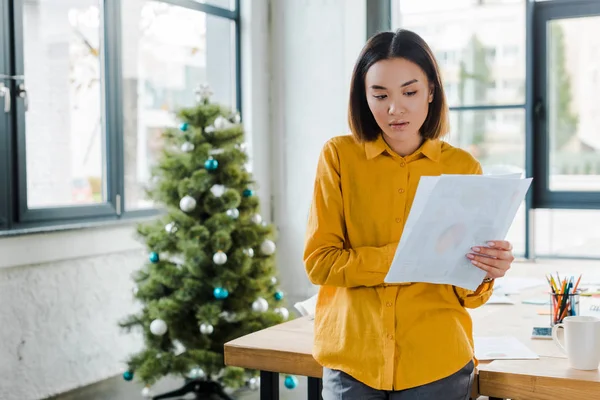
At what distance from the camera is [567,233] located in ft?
14.4

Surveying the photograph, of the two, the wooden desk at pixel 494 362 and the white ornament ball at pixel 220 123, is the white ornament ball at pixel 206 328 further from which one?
the wooden desk at pixel 494 362

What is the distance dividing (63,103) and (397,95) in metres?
2.57

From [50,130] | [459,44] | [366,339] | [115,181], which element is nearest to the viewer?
→ [366,339]

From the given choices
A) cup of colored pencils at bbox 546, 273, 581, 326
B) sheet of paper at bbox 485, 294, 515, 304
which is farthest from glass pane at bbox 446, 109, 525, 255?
cup of colored pencils at bbox 546, 273, 581, 326

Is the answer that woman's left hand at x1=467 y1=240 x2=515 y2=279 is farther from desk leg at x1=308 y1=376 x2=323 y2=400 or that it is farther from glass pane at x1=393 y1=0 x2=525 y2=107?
glass pane at x1=393 y1=0 x2=525 y2=107

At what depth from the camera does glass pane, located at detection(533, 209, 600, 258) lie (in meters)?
4.33

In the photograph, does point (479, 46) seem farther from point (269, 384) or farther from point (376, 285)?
point (376, 285)

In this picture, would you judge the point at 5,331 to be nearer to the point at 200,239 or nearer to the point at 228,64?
the point at 200,239

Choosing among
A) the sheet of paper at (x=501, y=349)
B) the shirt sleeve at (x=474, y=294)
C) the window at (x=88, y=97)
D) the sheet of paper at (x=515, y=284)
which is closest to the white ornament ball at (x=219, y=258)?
the window at (x=88, y=97)

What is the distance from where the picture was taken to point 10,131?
3.22 metres

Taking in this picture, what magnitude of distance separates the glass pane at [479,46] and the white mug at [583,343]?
10.5 feet

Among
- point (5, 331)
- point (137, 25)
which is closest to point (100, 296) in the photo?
point (5, 331)

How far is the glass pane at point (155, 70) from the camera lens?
392cm

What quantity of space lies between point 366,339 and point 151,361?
207 cm
